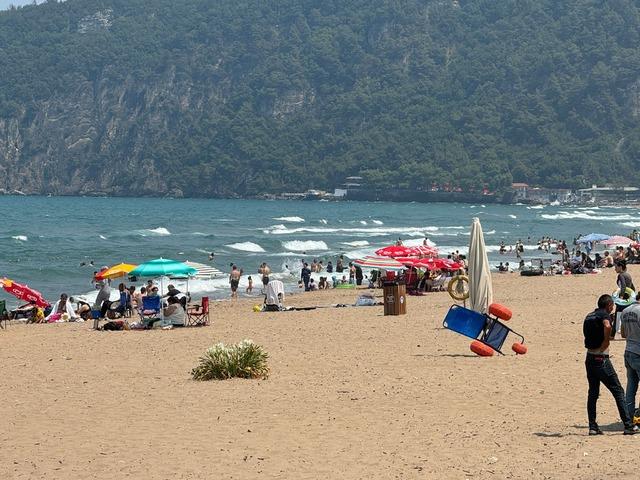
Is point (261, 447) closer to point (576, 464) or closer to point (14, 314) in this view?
point (576, 464)

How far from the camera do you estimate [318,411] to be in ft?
34.3

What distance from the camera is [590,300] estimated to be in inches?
848

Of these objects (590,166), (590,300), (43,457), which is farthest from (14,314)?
(590,166)

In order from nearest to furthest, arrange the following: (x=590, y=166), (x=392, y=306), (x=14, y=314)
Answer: (x=392, y=306)
(x=14, y=314)
(x=590, y=166)

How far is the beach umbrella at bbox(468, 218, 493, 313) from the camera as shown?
1469cm

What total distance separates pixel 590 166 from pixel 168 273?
151 metres

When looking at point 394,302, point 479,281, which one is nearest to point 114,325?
point 394,302

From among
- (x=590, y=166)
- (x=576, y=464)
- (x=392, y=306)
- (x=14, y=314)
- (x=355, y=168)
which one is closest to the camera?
(x=576, y=464)

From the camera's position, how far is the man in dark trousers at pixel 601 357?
879 cm

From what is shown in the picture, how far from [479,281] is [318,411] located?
4906 mm

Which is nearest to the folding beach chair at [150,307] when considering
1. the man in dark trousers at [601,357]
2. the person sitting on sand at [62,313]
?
the person sitting on sand at [62,313]

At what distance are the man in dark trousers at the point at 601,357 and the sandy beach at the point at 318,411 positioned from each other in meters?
0.21

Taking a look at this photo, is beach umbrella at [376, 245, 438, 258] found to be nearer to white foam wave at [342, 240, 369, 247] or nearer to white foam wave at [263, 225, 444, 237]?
white foam wave at [342, 240, 369, 247]

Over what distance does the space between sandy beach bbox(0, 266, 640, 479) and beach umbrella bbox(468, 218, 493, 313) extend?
60 cm
